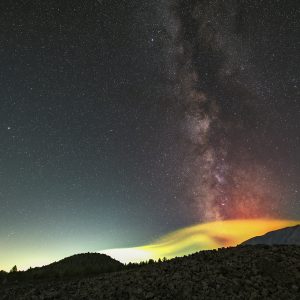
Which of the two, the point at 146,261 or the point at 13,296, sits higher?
the point at 146,261

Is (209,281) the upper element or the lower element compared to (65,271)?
lower

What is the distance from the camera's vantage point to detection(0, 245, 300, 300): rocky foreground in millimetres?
11773

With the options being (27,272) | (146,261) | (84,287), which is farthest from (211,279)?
(27,272)

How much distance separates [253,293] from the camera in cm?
1150

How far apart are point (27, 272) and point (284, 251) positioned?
701 inches

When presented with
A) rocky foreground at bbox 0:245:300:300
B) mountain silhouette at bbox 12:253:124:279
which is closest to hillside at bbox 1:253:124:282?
mountain silhouette at bbox 12:253:124:279

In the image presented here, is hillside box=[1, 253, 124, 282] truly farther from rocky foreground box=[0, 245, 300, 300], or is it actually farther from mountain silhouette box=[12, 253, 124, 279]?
rocky foreground box=[0, 245, 300, 300]

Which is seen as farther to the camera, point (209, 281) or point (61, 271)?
point (61, 271)

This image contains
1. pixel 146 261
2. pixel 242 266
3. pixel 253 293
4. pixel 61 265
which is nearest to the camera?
pixel 253 293

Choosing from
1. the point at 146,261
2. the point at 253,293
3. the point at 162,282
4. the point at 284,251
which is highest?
the point at 146,261

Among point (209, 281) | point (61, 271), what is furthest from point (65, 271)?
point (209, 281)

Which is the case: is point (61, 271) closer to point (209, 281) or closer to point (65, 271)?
point (65, 271)

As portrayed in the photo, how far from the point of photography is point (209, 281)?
12594 millimetres

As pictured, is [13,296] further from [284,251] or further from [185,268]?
[284,251]
